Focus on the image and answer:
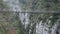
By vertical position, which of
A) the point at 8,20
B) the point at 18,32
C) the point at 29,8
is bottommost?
the point at 18,32

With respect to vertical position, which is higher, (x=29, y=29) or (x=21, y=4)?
(x=21, y=4)

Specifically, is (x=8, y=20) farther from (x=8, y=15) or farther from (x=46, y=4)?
(x=46, y=4)

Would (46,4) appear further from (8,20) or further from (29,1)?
(8,20)

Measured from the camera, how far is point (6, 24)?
2.54 m

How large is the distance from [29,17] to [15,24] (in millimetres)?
238

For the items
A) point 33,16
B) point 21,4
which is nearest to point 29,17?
point 33,16

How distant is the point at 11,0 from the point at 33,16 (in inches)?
16.0

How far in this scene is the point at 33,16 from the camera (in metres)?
2.54

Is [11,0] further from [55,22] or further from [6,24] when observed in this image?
[55,22]

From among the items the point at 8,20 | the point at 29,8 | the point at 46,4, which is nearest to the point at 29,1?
the point at 29,8

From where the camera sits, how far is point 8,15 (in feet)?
8.29

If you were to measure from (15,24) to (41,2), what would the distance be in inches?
20.2

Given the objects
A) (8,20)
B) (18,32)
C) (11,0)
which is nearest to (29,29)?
(18,32)

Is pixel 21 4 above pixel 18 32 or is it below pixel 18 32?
above
